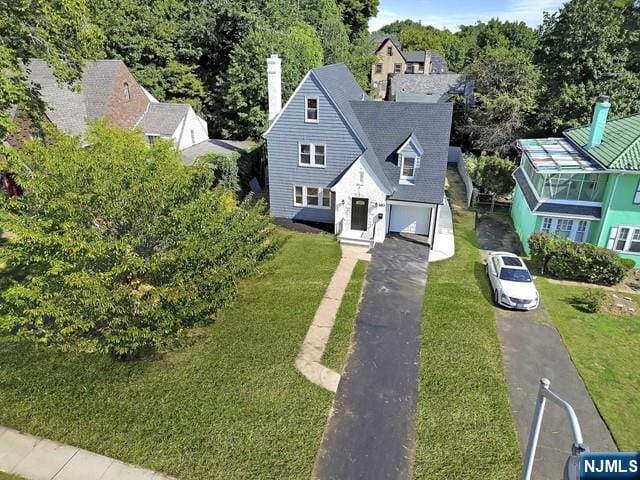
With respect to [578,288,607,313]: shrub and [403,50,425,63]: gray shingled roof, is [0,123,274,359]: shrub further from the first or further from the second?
[403,50,425,63]: gray shingled roof

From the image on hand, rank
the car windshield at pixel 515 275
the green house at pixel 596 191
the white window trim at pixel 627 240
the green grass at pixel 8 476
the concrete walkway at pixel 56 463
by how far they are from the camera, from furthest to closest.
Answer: the white window trim at pixel 627 240, the green house at pixel 596 191, the car windshield at pixel 515 275, the concrete walkway at pixel 56 463, the green grass at pixel 8 476

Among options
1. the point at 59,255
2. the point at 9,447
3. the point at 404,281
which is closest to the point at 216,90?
the point at 404,281

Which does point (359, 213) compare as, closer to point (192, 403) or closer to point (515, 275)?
point (515, 275)

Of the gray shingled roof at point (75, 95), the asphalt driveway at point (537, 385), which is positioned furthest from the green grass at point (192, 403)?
the gray shingled roof at point (75, 95)

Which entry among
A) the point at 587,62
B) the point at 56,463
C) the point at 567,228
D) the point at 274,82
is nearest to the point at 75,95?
the point at 274,82

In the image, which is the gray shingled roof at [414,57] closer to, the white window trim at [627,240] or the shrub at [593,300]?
the white window trim at [627,240]

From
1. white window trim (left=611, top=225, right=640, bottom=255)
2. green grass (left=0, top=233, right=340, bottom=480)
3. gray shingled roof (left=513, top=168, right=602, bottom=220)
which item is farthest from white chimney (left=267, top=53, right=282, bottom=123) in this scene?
white window trim (left=611, top=225, right=640, bottom=255)
